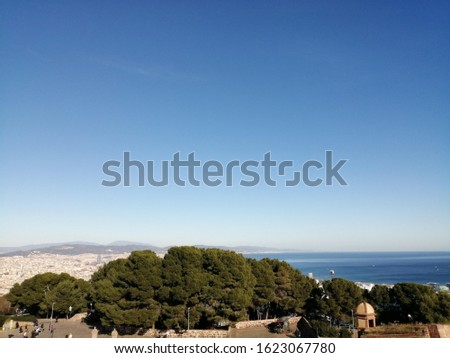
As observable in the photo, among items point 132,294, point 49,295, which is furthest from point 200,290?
point 49,295

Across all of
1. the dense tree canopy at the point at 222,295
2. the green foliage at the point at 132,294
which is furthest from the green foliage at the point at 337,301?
the green foliage at the point at 132,294

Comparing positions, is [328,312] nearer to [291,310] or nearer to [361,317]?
[291,310]

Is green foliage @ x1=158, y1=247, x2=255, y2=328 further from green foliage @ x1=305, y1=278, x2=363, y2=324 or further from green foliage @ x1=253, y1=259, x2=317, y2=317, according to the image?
green foliage @ x1=305, y1=278, x2=363, y2=324

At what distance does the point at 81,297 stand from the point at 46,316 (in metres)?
2.48

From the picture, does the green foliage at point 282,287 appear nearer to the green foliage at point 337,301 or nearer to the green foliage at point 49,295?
the green foliage at point 337,301

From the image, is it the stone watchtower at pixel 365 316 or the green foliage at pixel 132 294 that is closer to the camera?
the stone watchtower at pixel 365 316

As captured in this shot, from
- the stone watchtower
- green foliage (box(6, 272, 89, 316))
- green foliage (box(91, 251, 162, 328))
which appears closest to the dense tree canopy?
green foliage (box(91, 251, 162, 328))

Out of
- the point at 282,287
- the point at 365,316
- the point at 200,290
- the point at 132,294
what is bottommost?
the point at 282,287

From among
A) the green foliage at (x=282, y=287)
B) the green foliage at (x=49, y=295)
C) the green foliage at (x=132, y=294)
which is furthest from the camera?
the green foliage at (x=49, y=295)

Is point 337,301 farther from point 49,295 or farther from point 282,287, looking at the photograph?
point 49,295

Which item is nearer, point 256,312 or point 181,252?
point 181,252

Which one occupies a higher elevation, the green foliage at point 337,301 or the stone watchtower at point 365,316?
the stone watchtower at point 365,316
